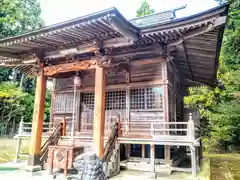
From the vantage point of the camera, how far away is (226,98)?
15500 mm

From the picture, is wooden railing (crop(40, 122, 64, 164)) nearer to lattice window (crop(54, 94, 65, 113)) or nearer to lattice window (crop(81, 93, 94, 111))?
lattice window (crop(81, 93, 94, 111))

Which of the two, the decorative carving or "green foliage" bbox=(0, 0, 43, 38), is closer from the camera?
the decorative carving

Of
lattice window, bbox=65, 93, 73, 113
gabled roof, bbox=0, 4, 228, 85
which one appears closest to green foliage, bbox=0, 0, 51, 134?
lattice window, bbox=65, 93, 73, 113

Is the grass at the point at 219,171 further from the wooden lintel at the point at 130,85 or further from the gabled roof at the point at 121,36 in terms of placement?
the gabled roof at the point at 121,36

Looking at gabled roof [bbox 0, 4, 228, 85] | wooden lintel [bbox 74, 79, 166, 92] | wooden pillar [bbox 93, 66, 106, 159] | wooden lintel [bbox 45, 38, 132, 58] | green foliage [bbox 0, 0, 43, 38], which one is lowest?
wooden pillar [bbox 93, 66, 106, 159]

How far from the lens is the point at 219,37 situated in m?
5.57

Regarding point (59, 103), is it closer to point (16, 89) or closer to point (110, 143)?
point (110, 143)

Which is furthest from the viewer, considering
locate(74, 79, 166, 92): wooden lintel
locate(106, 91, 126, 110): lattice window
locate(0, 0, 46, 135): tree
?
locate(0, 0, 46, 135): tree

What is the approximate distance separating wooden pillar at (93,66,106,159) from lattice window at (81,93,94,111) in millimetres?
2858

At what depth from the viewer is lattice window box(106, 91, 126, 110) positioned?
8414mm

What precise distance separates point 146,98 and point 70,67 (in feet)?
10.3

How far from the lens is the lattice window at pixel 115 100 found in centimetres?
841

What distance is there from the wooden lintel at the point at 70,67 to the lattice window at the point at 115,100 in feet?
7.24

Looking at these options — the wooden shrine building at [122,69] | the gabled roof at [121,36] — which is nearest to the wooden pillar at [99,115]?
the wooden shrine building at [122,69]
